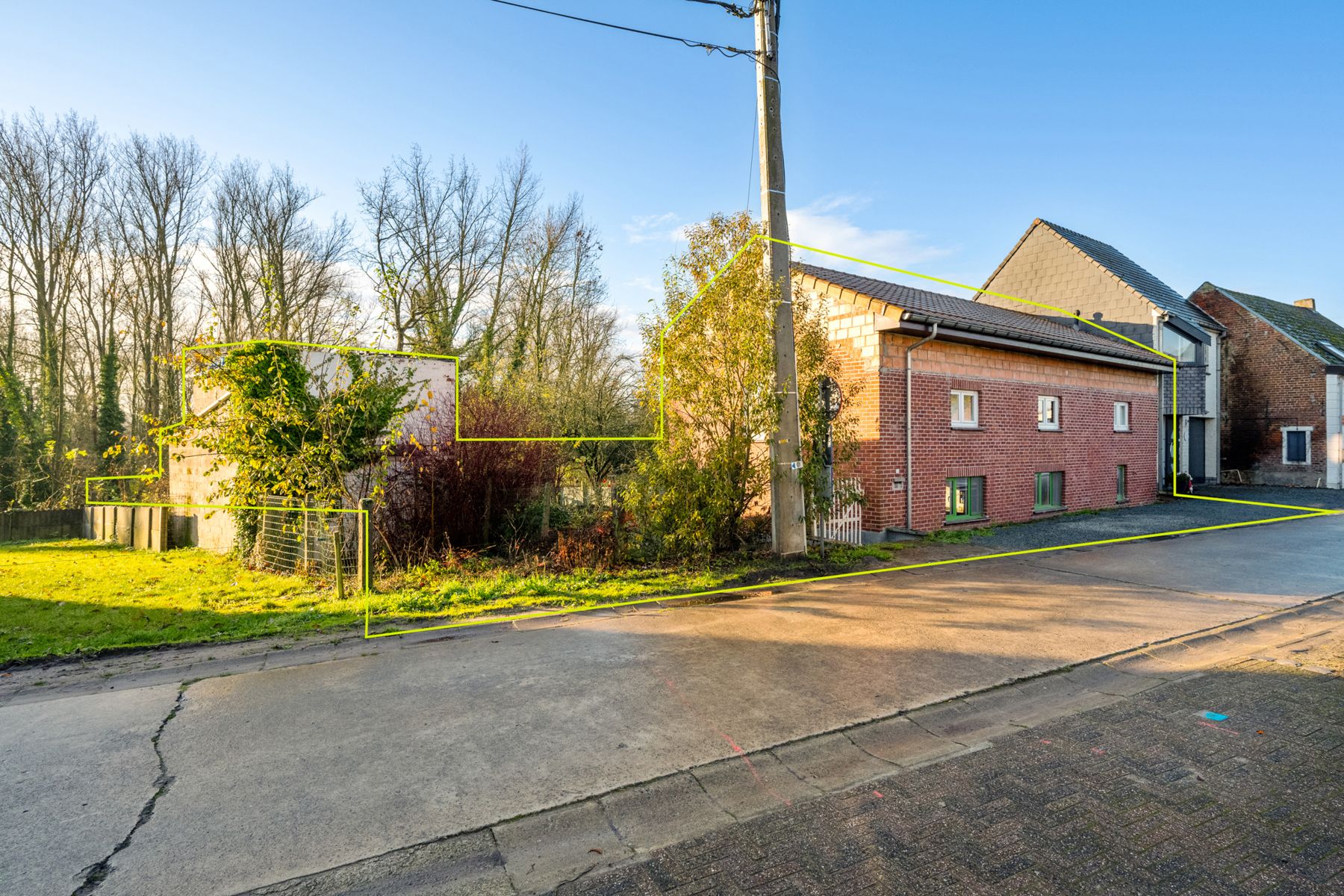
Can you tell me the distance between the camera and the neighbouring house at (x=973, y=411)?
1205 centimetres

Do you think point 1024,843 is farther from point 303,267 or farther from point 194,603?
point 303,267

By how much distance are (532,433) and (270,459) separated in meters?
4.69

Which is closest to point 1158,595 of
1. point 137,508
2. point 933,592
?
point 933,592

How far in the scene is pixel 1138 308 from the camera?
72.2ft

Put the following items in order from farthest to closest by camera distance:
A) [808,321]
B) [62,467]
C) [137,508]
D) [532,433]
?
[62,467]
[137,508]
[532,433]
[808,321]

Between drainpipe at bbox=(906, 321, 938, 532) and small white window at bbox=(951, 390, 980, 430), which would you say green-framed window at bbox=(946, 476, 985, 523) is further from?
drainpipe at bbox=(906, 321, 938, 532)

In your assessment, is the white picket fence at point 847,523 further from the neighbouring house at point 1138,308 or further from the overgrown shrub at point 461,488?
the neighbouring house at point 1138,308

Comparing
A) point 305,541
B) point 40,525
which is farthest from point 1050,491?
point 40,525

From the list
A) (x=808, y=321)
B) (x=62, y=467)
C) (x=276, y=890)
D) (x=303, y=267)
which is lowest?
(x=276, y=890)

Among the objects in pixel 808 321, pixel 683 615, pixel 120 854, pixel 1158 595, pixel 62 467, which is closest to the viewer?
pixel 120 854

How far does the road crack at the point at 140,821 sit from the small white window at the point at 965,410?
A: 12.6 metres

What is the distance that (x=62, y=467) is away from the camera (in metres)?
20.5

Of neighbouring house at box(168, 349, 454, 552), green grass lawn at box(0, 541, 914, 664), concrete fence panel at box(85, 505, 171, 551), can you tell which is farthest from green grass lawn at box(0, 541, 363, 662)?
concrete fence panel at box(85, 505, 171, 551)

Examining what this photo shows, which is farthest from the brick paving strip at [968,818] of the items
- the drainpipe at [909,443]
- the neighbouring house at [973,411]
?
the drainpipe at [909,443]
